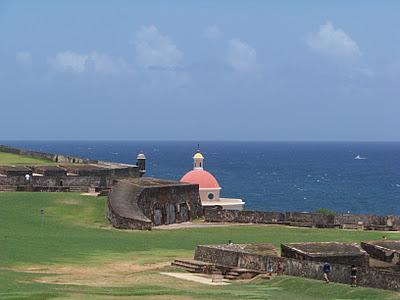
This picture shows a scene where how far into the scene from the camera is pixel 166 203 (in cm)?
5738

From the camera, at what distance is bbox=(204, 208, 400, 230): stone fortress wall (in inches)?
2173

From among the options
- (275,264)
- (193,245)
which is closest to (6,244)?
(193,245)

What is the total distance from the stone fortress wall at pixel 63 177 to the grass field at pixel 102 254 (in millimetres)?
2568

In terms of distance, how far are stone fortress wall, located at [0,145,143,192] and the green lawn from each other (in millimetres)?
1746

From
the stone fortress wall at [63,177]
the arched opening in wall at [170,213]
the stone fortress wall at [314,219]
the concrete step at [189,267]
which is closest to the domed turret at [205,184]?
the stone fortress wall at [63,177]

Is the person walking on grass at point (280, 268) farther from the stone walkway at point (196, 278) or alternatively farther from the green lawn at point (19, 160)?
the green lawn at point (19, 160)

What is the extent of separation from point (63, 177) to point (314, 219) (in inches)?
725

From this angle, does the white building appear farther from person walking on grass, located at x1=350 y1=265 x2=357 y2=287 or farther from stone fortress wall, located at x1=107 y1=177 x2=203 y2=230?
person walking on grass, located at x1=350 y1=265 x2=357 y2=287

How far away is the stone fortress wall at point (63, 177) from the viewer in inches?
2424

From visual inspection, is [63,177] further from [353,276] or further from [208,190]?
[353,276]

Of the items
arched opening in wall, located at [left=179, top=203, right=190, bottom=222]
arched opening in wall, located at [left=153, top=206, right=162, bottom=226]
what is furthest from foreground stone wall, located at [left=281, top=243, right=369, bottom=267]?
arched opening in wall, located at [left=179, top=203, right=190, bottom=222]

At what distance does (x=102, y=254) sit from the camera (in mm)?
40656

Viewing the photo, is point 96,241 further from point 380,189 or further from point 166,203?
point 380,189

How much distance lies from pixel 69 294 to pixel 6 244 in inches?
531
